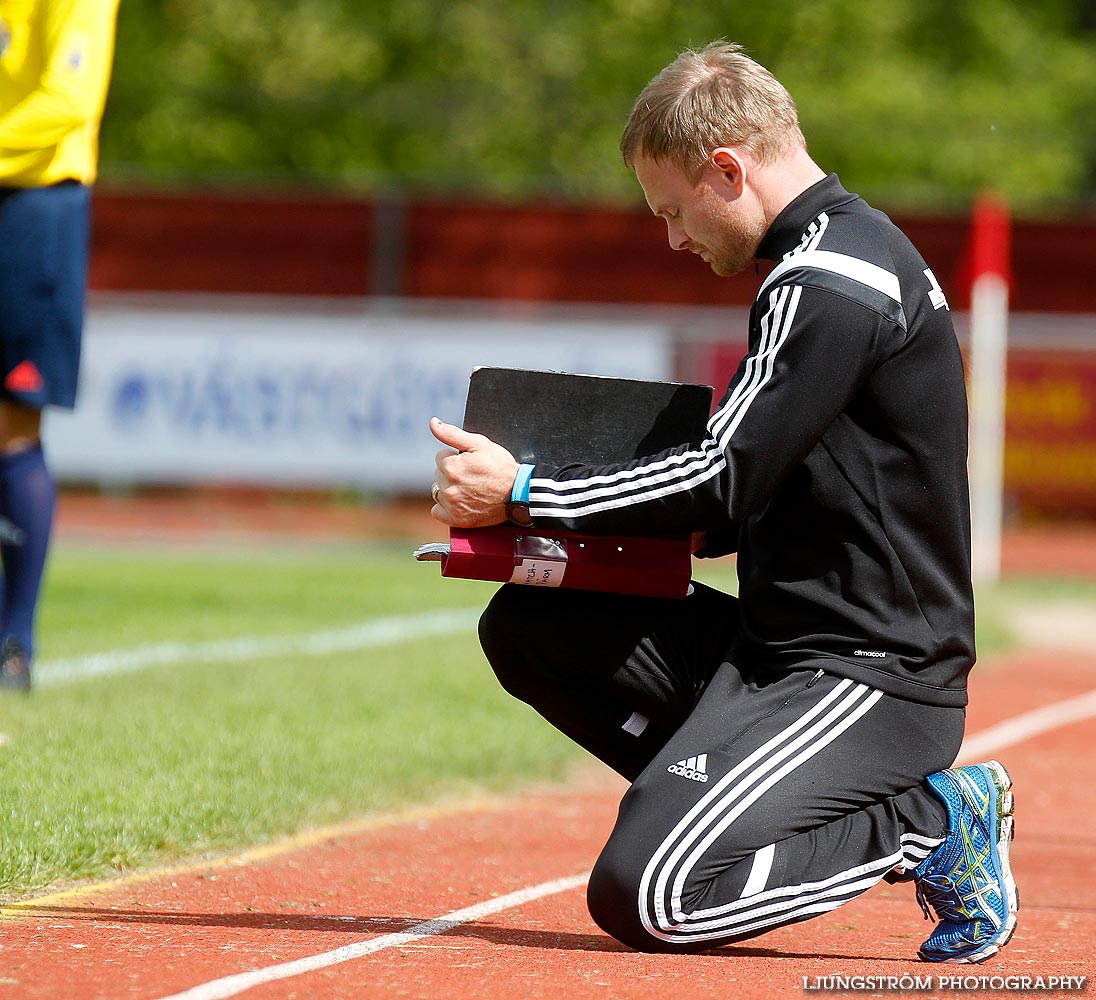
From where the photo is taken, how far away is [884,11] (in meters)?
30.9

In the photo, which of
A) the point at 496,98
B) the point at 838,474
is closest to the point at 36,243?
the point at 838,474

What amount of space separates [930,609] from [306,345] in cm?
1473

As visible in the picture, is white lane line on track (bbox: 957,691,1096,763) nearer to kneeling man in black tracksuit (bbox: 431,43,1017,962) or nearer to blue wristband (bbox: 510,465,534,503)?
kneeling man in black tracksuit (bbox: 431,43,1017,962)

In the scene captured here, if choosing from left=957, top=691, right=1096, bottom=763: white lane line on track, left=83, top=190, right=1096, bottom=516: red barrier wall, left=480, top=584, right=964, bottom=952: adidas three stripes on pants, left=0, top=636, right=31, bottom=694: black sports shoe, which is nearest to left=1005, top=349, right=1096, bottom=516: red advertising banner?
left=83, top=190, right=1096, bottom=516: red barrier wall

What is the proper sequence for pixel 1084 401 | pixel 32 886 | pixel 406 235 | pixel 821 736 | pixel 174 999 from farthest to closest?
pixel 406 235
pixel 1084 401
pixel 32 886
pixel 821 736
pixel 174 999

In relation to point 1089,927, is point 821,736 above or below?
above

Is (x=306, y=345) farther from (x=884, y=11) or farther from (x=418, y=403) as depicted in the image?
(x=884, y=11)

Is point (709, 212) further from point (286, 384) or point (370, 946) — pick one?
point (286, 384)

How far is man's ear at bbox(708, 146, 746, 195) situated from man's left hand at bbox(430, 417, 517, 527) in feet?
2.43

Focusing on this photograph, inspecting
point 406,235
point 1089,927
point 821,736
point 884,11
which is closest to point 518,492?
point 821,736

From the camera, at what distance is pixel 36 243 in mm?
6125

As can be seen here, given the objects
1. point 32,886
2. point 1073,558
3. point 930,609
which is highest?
point 930,609

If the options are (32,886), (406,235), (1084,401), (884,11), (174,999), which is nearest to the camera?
(174,999)

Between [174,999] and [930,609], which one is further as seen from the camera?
[930,609]
